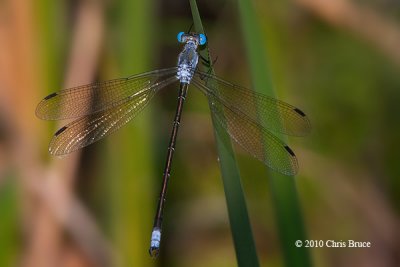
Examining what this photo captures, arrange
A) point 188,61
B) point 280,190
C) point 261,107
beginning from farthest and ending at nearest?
1. point 188,61
2. point 261,107
3. point 280,190

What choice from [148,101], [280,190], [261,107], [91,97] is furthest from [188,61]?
[280,190]

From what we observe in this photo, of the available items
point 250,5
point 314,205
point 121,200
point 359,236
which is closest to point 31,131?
point 121,200

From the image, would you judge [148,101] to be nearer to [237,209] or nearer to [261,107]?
[261,107]

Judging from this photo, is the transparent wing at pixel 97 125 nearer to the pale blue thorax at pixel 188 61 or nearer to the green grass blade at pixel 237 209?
the pale blue thorax at pixel 188 61

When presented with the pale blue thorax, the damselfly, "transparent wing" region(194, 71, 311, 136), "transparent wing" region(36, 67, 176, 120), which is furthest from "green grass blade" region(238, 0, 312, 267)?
the pale blue thorax

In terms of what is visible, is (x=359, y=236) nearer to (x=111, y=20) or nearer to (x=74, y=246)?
(x=74, y=246)

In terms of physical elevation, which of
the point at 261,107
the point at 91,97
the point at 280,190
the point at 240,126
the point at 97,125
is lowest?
the point at 280,190
